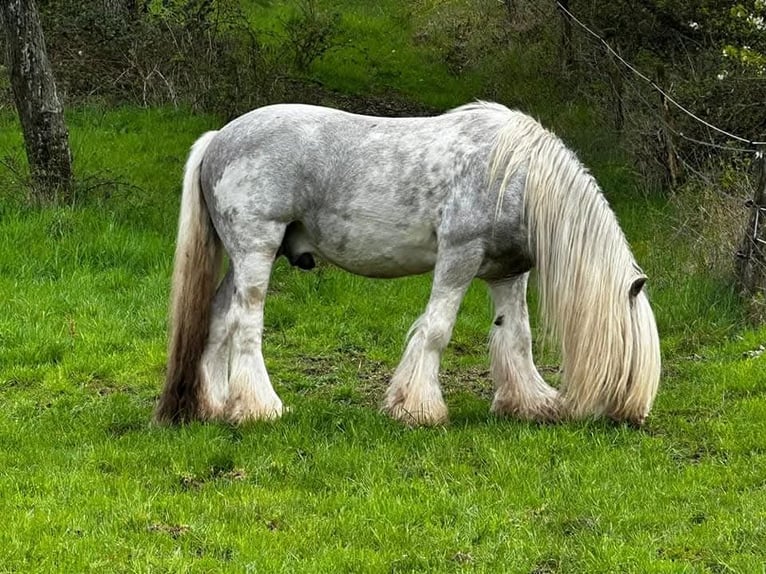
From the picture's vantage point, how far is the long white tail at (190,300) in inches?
240

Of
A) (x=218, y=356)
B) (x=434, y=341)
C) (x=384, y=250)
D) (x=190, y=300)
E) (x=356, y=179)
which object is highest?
(x=356, y=179)

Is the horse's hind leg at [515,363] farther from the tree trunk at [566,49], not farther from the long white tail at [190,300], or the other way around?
the tree trunk at [566,49]

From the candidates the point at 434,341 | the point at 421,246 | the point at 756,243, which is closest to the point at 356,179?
the point at 421,246

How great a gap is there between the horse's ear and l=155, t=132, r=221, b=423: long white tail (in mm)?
2543

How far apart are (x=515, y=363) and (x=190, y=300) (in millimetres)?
2042

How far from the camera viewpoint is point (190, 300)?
245 inches

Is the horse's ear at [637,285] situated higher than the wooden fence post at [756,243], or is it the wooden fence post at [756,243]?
the horse's ear at [637,285]

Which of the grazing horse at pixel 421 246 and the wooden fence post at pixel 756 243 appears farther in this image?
the wooden fence post at pixel 756 243

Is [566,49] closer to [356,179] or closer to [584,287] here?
[356,179]

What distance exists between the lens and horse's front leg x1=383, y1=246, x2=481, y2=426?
589cm

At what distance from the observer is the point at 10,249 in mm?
9688

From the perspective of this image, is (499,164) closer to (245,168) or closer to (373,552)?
(245,168)

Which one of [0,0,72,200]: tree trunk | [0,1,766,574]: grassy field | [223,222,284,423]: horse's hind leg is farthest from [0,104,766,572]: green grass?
[0,0,72,200]: tree trunk

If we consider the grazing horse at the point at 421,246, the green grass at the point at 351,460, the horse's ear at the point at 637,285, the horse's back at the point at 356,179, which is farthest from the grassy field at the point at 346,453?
the horse's back at the point at 356,179
